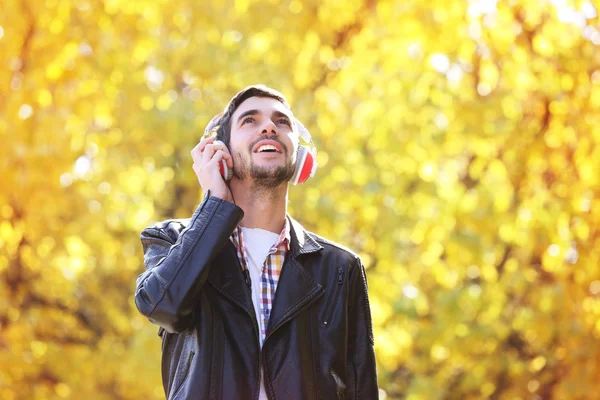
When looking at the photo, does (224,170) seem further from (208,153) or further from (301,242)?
(301,242)

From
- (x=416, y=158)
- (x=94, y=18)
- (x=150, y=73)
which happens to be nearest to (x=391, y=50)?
(x=416, y=158)

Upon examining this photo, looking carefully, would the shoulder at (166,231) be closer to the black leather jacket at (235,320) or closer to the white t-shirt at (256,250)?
the black leather jacket at (235,320)

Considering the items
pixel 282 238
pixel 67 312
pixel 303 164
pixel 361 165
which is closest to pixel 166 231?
pixel 282 238

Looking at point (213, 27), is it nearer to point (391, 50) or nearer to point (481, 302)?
point (391, 50)

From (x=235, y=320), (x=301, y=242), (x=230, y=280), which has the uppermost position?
(x=301, y=242)

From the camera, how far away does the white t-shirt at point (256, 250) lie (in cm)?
257

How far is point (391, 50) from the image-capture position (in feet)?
21.2

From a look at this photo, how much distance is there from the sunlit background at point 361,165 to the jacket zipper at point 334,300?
319 centimetres

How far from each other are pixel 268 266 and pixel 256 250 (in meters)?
0.07

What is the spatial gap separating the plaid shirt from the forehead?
0.40 metres

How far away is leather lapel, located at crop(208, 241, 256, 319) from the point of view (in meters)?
2.48

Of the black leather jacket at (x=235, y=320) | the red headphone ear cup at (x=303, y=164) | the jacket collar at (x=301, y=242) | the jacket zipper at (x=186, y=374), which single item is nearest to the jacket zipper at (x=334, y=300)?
the black leather jacket at (x=235, y=320)

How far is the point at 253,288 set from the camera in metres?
2.57

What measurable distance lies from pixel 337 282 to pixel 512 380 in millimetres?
4188
